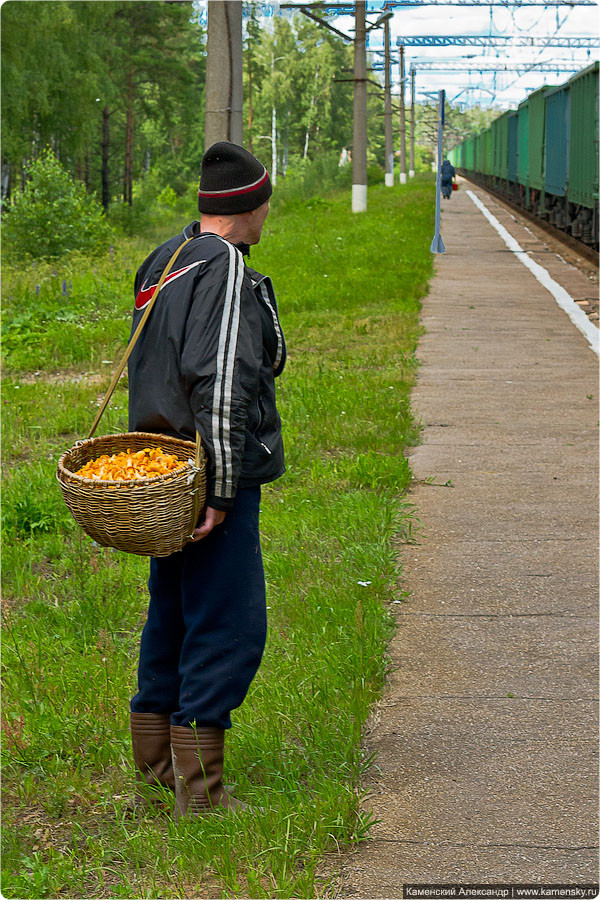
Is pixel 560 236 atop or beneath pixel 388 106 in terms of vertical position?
beneath

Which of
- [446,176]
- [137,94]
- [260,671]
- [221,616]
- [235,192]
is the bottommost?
[260,671]

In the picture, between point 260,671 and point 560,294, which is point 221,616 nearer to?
point 260,671

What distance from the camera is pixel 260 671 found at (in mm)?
4211

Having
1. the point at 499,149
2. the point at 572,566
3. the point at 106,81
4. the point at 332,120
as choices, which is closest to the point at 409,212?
the point at 106,81

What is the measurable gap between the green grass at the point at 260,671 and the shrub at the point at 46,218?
10.5m

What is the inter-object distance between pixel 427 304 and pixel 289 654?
35.9ft

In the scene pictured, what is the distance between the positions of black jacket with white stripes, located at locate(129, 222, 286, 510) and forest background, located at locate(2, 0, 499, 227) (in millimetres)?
8436

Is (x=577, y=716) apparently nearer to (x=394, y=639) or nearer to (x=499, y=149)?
(x=394, y=639)

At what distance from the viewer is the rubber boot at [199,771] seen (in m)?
3.17

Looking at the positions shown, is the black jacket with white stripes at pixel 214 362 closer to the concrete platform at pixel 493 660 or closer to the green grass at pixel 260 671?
the green grass at pixel 260 671

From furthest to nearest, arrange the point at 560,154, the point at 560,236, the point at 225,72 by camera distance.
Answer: the point at 560,236
the point at 560,154
the point at 225,72

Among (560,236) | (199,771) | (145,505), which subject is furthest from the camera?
(560,236)

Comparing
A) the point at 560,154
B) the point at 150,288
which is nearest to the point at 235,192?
the point at 150,288

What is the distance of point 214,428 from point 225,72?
4697 millimetres
